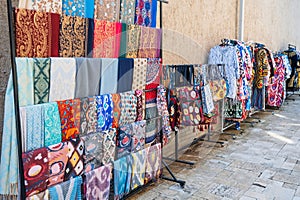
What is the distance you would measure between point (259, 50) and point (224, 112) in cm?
140

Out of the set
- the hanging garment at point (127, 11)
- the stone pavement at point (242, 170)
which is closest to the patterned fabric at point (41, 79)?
the hanging garment at point (127, 11)

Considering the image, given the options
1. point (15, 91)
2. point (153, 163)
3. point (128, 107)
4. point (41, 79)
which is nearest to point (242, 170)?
point (153, 163)

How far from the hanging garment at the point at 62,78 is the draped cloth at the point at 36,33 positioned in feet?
0.22

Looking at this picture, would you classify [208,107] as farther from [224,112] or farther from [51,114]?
[51,114]

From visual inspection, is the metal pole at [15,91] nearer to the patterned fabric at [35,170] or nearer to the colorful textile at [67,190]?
the patterned fabric at [35,170]

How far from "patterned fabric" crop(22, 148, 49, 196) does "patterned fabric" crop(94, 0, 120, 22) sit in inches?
37.2

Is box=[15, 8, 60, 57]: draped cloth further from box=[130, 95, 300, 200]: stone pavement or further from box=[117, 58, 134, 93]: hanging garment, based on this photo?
box=[130, 95, 300, 200]: stone pavement

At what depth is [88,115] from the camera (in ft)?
6.57

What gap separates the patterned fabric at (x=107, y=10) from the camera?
6.68 ft

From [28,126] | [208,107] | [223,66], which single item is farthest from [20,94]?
[223,66]

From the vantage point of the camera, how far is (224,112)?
15.1ft

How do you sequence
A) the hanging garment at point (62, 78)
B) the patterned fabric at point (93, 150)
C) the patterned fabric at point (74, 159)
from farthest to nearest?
the patterned fabric at point (93, 150) < the patterned fabric at point (74, 159) < the hanging garment at point (62, 78)

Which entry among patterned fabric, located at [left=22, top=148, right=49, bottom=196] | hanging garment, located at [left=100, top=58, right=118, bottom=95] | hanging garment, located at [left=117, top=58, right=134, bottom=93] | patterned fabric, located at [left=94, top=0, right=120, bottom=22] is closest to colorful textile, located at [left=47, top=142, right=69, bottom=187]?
patterned fabric, located at [left=22, top=148, right=49, bottom=196]

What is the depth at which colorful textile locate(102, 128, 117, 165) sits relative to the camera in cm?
217
